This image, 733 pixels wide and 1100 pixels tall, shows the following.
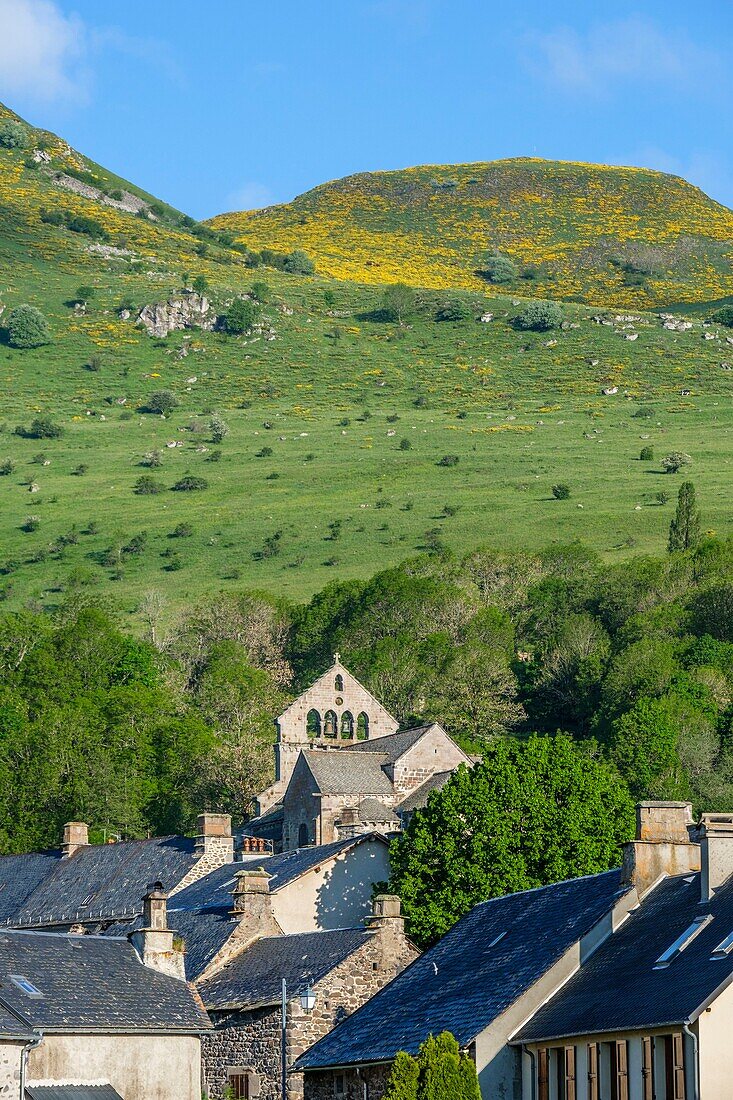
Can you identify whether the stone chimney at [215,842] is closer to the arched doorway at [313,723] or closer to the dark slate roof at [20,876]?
the dark slate roof at [20,876]

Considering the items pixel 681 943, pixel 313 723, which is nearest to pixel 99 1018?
pixel 681 943

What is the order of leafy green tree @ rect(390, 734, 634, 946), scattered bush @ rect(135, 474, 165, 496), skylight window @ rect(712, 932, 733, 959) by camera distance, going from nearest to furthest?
skylight window @ rect(712, 932, 733, 959) → leafy green tree @ rect(390, 734, 634, 946) → scattered bush @ rect(135, 474, 165, 496)

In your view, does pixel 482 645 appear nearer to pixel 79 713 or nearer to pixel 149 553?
pixel 79 713

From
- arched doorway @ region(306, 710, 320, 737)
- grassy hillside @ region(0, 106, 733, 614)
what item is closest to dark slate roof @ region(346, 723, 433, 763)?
arched doorway @ region(306, 710, 320, 737)

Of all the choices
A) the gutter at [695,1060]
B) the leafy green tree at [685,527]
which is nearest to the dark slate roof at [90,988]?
the gutter at [695,1060]

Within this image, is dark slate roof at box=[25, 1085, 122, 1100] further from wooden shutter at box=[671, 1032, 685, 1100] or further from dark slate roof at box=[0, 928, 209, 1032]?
wooden shutter at box=[671, 1032, 685, 1100]

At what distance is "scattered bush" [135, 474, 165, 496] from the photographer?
580 ft

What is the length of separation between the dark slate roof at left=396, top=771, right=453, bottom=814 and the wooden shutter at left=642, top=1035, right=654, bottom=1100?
47.8 metres

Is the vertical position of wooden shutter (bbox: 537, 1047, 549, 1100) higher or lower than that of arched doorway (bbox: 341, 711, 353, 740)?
lower

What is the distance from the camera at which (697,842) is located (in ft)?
145

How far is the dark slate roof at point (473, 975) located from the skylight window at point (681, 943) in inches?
131

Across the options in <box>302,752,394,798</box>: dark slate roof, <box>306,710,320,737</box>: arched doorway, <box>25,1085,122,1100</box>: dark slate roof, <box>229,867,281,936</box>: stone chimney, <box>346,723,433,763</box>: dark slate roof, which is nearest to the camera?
<box>25,1085,122,1100</box>: dark slate roof

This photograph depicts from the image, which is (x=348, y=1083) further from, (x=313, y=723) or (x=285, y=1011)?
(x=313, y=723)

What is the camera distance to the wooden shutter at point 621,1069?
36763mm
